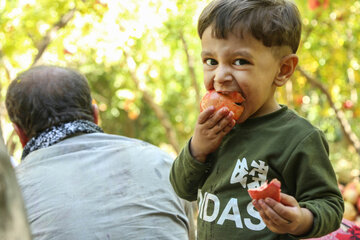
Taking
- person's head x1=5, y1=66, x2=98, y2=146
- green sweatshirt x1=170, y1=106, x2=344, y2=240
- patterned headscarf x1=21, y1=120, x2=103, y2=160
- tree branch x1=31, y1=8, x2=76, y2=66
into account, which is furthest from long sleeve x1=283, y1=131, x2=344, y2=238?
tree branch x1=31, y1=8, x2=76, y2=66

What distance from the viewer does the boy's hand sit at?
1.19 metres

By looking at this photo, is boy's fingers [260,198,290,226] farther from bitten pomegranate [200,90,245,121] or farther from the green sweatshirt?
bitten pomegranate [200,90,245,121]

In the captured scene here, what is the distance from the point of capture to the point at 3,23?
14.7 feet

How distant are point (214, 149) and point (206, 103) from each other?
0.15m

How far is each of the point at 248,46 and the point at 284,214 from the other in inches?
21.5

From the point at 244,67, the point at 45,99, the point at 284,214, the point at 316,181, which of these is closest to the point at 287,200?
the point at 284,214

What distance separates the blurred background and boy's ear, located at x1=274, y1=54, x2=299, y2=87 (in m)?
2.45

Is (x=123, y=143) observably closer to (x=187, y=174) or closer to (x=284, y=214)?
(x=187, y=174)

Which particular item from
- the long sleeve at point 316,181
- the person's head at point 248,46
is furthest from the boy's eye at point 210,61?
Answer: the long sleeve at point 316,181

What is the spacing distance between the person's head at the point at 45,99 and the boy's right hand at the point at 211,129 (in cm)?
114

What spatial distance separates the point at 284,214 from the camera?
3.97 feet

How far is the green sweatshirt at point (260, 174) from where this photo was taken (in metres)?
1.40

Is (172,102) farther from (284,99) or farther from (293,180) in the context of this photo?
(293,180)

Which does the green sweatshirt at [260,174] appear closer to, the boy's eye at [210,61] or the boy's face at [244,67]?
the boy's face at [244,67]
